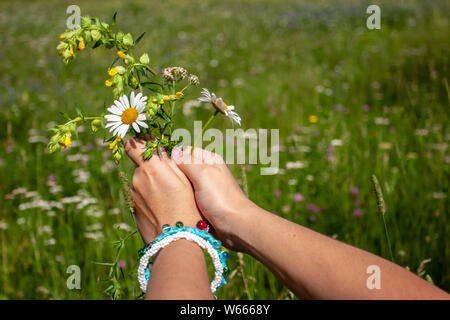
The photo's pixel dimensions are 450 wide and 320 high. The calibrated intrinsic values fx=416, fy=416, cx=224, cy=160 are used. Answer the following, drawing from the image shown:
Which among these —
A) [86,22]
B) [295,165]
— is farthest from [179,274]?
[295,165]

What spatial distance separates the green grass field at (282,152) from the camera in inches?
70.3

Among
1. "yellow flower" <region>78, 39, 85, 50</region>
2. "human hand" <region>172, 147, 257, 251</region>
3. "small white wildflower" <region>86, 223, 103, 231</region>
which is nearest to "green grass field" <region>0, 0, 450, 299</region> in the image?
"small white wildflower" <region>86, 223, 103, 231</region>

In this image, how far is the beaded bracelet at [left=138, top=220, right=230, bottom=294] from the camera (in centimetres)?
110

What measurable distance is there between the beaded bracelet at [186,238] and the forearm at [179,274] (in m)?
0.02

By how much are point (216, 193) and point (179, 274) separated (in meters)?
0.43

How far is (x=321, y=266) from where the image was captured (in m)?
0.91

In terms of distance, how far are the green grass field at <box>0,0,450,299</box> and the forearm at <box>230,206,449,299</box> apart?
363 millimetres

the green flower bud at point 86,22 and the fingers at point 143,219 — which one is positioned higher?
the green flower bud at point 86,22

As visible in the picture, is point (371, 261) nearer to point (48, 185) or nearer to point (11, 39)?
point (48, 185)

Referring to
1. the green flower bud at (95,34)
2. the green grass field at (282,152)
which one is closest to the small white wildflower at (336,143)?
the green grass field at (282,152)

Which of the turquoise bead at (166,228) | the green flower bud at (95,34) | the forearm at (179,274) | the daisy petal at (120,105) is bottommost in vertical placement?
the forearm at (179,274)

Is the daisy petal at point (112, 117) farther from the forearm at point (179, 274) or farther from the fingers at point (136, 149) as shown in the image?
the forearm at point (179, 274)

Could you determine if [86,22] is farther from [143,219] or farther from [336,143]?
[336,143]
